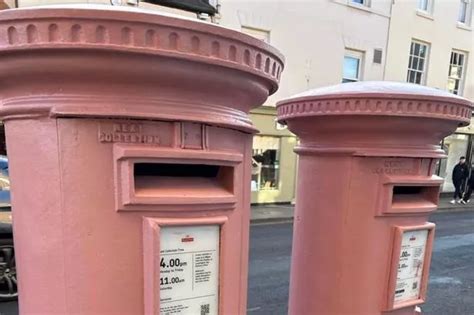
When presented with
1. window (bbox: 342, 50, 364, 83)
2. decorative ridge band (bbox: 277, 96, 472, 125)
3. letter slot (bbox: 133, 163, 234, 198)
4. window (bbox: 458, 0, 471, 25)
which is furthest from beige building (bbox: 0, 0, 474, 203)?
letter slot (bbox: 133, 163, 234, 198)

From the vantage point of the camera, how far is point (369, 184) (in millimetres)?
1641

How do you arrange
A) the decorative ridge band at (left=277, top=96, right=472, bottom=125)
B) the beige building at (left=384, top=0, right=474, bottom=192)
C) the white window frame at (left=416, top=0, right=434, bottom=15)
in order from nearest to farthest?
the decorative ridge band at (left=277, top=96, right=472, bottom=125)
the beige building at (left=384, top=0, right=474, bottom=192)
the white window frame at (left=416, top=0, right=434, bottom=15)

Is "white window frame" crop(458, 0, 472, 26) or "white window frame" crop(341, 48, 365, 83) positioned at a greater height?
"white window frame" crop(458, 0, 472, 26)

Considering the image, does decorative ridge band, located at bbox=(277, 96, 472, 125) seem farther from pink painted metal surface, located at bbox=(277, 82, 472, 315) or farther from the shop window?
the shop window

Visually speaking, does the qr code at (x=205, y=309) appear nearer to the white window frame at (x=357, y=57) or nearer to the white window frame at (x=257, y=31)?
the white window frame at (x=257, y=31)

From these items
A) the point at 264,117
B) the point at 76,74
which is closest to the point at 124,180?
the point at 76,74

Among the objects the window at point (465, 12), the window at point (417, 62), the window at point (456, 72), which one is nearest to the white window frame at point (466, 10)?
the window at point (465, 12)

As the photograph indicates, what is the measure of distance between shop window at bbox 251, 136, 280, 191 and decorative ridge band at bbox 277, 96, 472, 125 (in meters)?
8.74

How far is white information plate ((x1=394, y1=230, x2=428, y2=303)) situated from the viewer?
171 centimetres

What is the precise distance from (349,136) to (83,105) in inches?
44.3

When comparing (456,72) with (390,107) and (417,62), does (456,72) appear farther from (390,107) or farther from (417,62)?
(390,107)

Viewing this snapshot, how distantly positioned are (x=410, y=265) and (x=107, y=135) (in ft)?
4.77

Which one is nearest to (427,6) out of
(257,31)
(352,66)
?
(352,66)

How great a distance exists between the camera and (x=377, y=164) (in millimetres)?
1627
